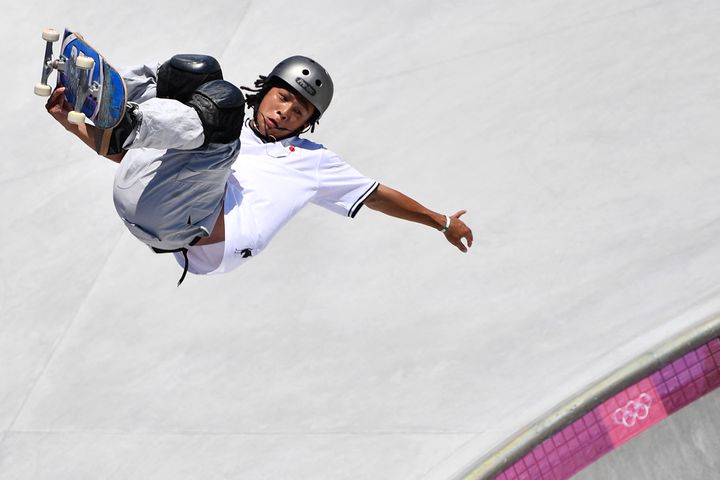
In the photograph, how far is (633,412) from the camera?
4.98 m

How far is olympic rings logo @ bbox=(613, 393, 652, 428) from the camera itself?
497 centimetres

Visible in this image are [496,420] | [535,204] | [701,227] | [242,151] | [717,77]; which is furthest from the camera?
[717,77]

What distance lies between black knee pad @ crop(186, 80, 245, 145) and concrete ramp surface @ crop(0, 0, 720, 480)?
2282 millimetres

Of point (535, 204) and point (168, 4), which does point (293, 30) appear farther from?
point (535, 204)

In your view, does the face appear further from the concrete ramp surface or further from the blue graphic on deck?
the concrete ramp surface

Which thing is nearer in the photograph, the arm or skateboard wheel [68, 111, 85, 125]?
skateboard wheel [68, 111, 85, 125]

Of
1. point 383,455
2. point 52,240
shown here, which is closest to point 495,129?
point 383,455

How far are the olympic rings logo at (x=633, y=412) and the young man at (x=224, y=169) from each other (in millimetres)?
1338

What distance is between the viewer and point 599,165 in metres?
6.26

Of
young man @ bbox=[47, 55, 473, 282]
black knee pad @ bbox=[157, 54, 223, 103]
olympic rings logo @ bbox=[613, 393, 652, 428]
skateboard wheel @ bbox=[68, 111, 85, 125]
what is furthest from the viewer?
olympic rings logo @ bbox=[613, 393, 652, 428]

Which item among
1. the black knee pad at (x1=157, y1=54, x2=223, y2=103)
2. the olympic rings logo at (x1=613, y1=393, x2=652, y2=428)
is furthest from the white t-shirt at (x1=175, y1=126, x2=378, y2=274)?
the olympic rings logo at (x1=613, y1=393, x2=652, y2=428)

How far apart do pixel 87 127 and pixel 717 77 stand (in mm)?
4880

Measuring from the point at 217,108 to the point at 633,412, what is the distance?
2902mm

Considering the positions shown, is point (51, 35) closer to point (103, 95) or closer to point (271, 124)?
point (103, 95)
